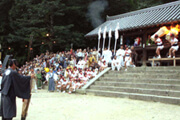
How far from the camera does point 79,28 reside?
2888cm

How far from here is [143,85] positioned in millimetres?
10602

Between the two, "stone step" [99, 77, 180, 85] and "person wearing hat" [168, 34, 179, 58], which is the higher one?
"person wearing hat" [168, 34, 179, 58]

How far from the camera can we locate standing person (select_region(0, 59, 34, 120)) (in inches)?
213

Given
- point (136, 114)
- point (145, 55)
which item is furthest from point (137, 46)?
point (136, 114)

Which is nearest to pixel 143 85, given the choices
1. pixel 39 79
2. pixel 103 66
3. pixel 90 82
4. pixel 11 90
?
pixel 90 82

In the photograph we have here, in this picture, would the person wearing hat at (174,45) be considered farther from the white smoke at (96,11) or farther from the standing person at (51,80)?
the white smoke at (96,11)

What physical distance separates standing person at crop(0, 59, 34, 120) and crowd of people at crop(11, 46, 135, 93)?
757 centimetres

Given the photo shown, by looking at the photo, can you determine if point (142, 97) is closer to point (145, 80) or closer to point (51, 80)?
point (145, 80)

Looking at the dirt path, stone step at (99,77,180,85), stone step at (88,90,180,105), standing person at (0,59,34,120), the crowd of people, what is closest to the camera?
standing person at (0,59,34,120)

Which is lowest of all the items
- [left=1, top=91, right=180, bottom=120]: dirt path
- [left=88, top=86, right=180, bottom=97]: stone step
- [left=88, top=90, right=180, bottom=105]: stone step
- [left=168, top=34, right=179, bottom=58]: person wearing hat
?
[left=1, top=91, right=180, bottom=120]: dirt path

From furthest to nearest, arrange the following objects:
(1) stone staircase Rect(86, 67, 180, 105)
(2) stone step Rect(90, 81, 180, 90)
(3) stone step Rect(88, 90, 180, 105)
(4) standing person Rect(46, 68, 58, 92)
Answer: (4) standing person Rect(46, 68, 58, 92) → (2) stone step Rect(90, 81, 180, 90) → (1) stone staircase Rect(86, 67, 180, 105) → (3) stone step Rect(88, 90, 180, 105)

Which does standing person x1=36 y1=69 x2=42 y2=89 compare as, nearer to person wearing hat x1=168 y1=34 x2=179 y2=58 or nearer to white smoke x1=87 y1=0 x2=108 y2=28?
person wearing hat x1=168 y1=34 x2=179 y2=58

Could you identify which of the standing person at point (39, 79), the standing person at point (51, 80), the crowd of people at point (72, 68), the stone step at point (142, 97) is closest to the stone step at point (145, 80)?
the crowd of people at point (72, 68)

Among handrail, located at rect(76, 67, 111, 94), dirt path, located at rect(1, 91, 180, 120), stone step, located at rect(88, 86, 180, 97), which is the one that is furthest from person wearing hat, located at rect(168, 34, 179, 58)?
dirt path, located at rect(1, 91, 180, 120)
